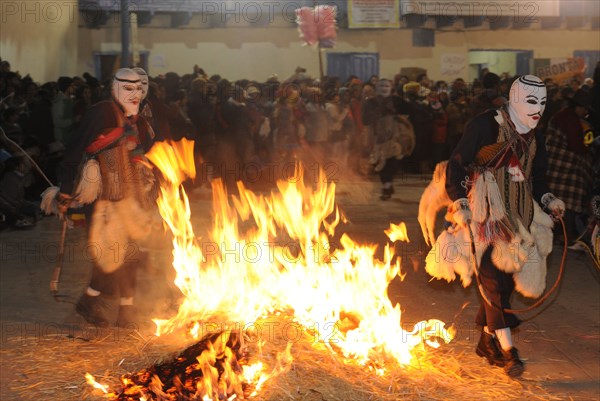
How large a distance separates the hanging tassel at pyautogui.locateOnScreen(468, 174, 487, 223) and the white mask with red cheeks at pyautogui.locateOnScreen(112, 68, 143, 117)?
2599mm

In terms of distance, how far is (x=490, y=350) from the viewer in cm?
595

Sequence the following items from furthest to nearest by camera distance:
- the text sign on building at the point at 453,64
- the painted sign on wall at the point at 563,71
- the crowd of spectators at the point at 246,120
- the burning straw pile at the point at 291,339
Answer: the text sign on building at the point at 453,64
the painted sign on wall at the point at 563,71
the crowd of spectators at the point at 246,120
the burning straw pile at the point at 291,339

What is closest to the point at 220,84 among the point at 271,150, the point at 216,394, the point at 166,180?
the point at 271,150

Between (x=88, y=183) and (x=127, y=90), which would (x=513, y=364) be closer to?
(x=88, y=183)

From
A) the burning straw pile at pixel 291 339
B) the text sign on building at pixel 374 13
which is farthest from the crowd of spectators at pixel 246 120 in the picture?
the text sign on building at pixel 374 13

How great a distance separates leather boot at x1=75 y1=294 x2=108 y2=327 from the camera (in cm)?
667

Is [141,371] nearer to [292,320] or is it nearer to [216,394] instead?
[216,394]

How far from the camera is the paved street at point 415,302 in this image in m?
6.05

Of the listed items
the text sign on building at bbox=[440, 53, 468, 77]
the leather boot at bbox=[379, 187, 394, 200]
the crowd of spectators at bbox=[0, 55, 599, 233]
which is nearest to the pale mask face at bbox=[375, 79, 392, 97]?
the crowd of spectators at bbox=[0, 55, 599, 233]

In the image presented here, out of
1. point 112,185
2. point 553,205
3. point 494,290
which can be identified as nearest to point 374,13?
point 112,185

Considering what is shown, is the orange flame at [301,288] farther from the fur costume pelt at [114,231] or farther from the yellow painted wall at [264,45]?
the yellow painted wall at [264,45]

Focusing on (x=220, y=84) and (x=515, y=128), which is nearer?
(x=515, y=128)

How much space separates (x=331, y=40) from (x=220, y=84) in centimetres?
557

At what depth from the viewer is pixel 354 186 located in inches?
620
